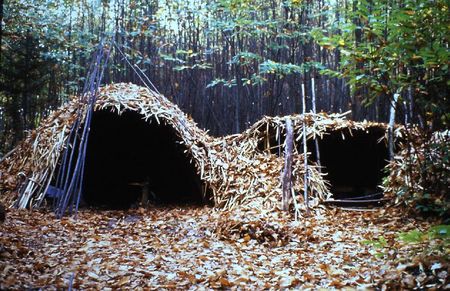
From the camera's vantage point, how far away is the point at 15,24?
27.9 ft

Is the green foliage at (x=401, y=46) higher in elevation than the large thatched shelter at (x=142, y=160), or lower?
higher

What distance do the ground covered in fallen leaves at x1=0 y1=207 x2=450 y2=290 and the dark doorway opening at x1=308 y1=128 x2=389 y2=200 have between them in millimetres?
1885

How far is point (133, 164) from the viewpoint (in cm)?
823

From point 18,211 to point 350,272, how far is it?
423 cm

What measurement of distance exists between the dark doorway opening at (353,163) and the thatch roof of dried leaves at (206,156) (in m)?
0.76

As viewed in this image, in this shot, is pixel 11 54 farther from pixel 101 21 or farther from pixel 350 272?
pixel 350 272

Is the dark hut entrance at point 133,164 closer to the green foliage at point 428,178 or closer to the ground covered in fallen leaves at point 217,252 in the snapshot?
the ground covered in fallen leaves at point 217,252

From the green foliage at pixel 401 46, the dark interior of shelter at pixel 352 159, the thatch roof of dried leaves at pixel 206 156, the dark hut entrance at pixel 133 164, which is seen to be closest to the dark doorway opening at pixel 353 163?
the dark interior of shelter at pixel 352 159

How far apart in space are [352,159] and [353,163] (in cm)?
10

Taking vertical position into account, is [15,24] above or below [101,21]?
below

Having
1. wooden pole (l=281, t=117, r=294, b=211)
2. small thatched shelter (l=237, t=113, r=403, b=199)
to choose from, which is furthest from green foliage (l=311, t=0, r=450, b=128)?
small thatched shelter (l=237, t=113, r=403, b=199)

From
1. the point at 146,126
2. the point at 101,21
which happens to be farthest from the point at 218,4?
the point at 146,126

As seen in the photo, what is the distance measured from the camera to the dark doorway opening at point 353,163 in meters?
7.57

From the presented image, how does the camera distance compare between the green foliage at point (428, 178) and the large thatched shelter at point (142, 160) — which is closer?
the green foliage at point (428, 178)
